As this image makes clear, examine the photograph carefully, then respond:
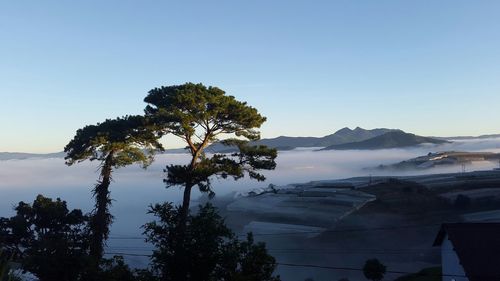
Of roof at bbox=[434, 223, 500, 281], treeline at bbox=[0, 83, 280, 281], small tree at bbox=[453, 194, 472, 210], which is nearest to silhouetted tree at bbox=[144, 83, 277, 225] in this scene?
treeline at bbox=[0, 83, 280, 281]

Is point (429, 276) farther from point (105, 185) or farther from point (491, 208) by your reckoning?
point (491, 208)

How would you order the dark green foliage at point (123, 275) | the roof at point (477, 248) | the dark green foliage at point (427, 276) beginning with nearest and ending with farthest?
the dark green foliage at point (123, 275) < the roof at point (477, 248) < the dark green foliage at point (427, 276)

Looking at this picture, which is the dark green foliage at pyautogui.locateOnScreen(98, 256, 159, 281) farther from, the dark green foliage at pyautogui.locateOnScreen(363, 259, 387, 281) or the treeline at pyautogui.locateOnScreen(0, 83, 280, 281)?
the dark green foliage at pyautogui.locateOnScreen(363, 259, 387, 281)

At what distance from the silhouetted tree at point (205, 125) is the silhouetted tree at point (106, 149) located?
5.72 ft

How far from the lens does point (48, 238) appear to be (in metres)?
34.0

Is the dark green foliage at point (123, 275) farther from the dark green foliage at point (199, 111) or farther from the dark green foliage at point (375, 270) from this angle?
the dark green foliage at point (375, 270)

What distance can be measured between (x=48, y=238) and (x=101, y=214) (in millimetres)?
4067

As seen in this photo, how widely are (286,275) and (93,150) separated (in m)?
30.8

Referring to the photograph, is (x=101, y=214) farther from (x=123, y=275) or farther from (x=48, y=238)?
(x=123, y=275)

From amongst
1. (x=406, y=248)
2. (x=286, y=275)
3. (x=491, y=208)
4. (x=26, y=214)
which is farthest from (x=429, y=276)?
(x=491, y=208)

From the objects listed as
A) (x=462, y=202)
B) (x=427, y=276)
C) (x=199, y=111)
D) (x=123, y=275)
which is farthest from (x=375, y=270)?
(x=462, y=202)

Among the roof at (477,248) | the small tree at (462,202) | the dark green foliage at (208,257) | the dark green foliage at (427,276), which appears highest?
the dark green foliage at (208,257)

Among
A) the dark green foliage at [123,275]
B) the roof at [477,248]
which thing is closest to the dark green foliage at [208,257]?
the dark green foliage at [123,275]

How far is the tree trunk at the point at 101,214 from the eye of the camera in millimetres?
34719
